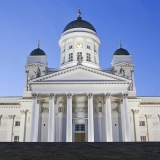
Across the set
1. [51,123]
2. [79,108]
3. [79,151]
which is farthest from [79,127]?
[79,151]

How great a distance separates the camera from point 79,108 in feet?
114

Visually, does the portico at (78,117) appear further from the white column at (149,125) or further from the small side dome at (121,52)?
Result: the small side dome at (121,52)

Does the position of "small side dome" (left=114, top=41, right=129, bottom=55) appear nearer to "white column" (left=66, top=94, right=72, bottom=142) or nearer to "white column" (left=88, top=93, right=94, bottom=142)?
"white column" (left=88, top=93, right=94, bottom=142)

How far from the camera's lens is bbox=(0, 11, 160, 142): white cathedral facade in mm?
30766

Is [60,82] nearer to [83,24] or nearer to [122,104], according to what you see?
[122,104]

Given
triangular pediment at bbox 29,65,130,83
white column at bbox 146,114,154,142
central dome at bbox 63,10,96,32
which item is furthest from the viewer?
central dome at bbox 63,10,96,32

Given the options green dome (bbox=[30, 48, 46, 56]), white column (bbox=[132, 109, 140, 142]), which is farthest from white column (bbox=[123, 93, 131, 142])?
green dome (bbox=[30, 48, 46, 56])

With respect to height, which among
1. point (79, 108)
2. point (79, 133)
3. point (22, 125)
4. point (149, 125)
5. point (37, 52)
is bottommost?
point (79, 133)

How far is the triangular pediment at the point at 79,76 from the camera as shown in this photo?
31.8 meters

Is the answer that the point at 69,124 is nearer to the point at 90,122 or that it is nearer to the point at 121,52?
the point at 90,122

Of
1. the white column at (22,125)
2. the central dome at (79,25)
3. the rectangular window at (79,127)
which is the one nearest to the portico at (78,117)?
the rectangular window at (79,127)

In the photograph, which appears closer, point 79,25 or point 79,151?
point 79,151

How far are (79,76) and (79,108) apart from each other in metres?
4.74

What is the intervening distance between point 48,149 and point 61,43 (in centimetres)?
3336
